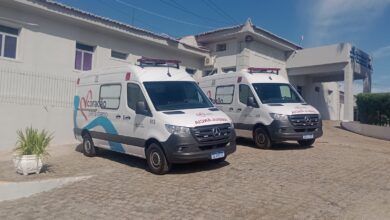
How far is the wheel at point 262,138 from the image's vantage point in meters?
11.4

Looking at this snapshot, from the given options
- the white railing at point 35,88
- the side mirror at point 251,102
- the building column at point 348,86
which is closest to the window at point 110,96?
the white railing at point 35,88


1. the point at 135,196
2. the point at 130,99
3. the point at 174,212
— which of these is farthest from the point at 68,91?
the point at 174,212

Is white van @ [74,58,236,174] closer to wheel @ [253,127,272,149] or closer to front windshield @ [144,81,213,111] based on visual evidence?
front windshield @ [144,81,213,111]

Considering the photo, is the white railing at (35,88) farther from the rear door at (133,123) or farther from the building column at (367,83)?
the building column at (367,83)

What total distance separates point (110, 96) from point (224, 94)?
4.57 metres

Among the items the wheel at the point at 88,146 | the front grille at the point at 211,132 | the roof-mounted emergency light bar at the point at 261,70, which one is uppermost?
the roof-mounted emergency light bar at the point at 261,70

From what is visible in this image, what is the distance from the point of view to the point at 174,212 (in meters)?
5.83

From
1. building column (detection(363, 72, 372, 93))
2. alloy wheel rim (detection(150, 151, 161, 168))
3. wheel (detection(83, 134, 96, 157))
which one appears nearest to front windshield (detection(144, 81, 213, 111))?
alloy wheel rim (detection(150, 151, 161, 168))

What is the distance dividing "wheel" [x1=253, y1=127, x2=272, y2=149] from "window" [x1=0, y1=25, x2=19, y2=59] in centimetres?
990

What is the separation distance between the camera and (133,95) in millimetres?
9258

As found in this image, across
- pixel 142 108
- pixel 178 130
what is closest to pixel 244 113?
pixel 142 108

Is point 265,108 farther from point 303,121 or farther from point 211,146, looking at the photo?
point 211,146

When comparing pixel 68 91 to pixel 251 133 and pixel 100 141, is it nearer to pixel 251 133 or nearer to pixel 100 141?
pixel 100 141

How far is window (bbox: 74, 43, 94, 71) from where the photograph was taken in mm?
16859
